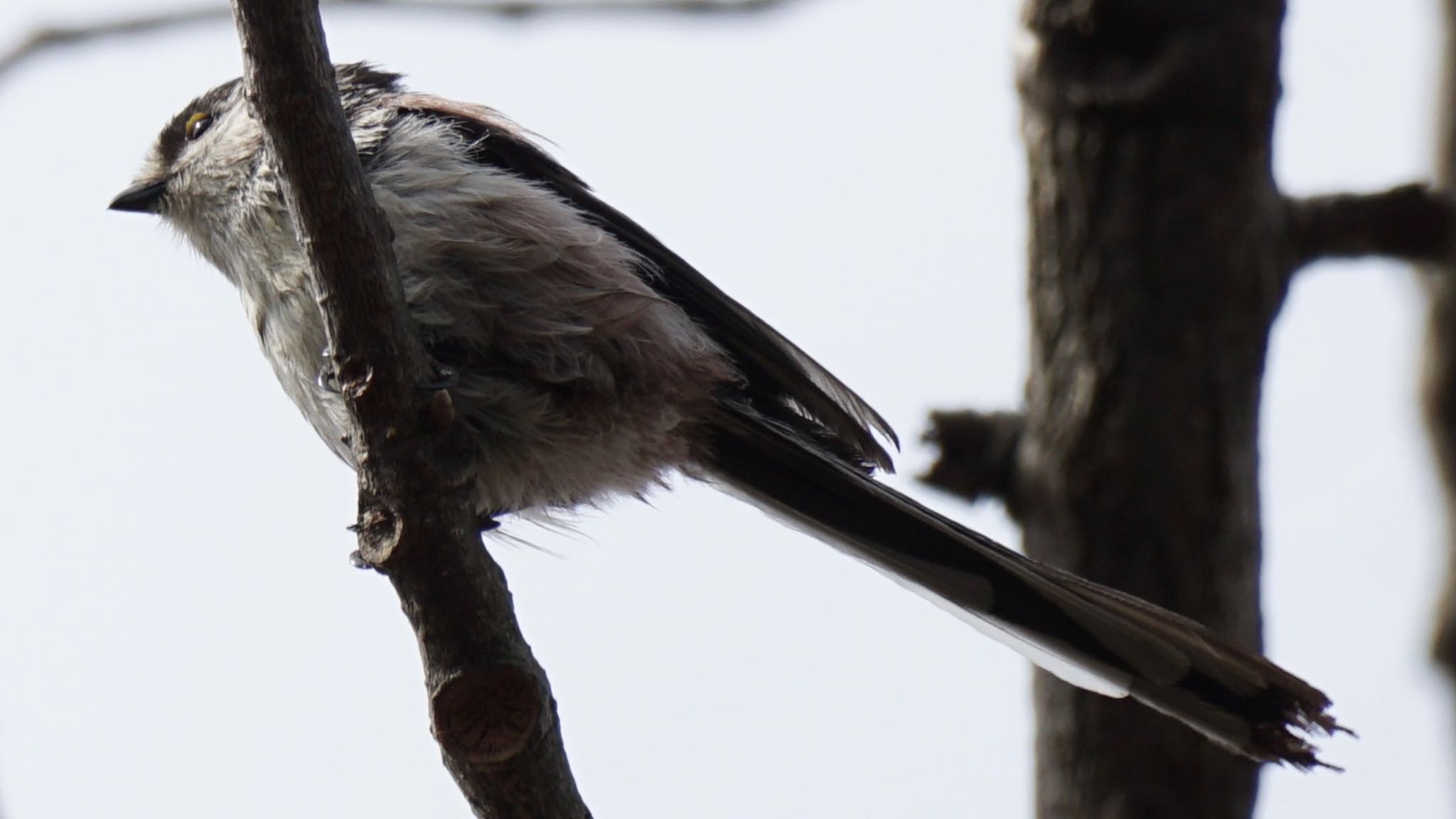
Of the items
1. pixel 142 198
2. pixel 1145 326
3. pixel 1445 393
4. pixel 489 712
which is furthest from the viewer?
pixel 1445 393

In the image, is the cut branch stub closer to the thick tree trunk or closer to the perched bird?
the perched bird

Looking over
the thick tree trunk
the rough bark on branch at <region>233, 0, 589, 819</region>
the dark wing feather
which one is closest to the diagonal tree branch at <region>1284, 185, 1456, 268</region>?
the thick tree trunk

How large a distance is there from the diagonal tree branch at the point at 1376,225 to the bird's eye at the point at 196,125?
2573mm

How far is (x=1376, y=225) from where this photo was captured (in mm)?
3699

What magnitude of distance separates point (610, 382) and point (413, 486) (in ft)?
2.35

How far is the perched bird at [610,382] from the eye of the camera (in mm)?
2783

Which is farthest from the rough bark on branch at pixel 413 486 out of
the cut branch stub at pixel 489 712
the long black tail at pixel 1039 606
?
the long black tail at pixel 1039 606

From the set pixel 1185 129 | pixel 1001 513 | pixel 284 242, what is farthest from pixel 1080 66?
pixel 284 242

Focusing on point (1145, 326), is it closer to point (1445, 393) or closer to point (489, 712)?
point (1445, 393)

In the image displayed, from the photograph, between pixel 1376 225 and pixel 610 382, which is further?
pixel 1376 225

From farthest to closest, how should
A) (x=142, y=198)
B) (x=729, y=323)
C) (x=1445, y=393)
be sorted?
(x=1445, y=393), (x=142, y=198), (x=729, y=323)

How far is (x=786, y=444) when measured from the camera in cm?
313

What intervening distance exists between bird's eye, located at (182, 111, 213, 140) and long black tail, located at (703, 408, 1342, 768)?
1.51 metres

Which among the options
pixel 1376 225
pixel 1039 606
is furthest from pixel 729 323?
pixel 1376 225
